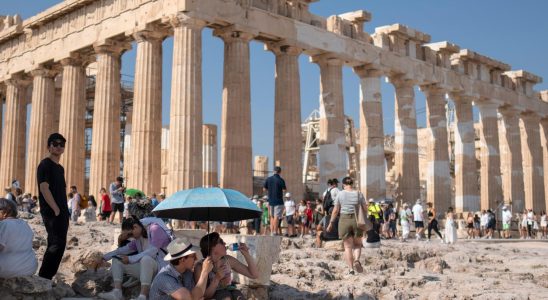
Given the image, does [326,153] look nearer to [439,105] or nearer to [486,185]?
[439,105]

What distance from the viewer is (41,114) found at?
32.0 m

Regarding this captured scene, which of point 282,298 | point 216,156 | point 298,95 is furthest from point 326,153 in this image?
point 282,298

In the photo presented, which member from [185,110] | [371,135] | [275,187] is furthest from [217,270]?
[371,135]

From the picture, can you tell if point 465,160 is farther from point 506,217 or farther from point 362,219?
point 362,219

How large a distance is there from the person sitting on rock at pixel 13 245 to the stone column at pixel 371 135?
24.4m

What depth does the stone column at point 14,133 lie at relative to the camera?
33.9 metres

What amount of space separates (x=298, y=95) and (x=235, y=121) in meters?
3.60

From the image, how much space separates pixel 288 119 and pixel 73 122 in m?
9.31

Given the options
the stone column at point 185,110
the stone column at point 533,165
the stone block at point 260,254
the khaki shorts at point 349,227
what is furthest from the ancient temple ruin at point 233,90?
the stone block at point 260,254

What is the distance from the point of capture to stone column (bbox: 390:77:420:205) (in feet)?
113

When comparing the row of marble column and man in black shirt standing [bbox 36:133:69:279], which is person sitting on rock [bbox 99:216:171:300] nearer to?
man in black shirt standing [bbox 36:133:69:279]

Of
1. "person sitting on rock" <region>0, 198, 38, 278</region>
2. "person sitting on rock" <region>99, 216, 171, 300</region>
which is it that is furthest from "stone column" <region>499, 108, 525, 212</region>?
"person sitting on rock" <region>0, 198, 38, 278</region>

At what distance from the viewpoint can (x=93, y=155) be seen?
28203 mm

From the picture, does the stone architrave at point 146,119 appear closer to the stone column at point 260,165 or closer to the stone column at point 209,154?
the stone column at point 209,154
